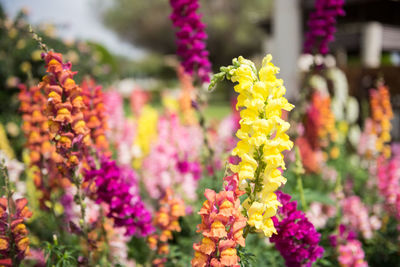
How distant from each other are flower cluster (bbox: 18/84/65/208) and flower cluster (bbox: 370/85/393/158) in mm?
3256

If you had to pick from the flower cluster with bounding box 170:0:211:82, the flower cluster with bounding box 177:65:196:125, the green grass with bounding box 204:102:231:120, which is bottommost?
the flower cluster with bounding box 170:0:211:82

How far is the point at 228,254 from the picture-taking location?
1383mm

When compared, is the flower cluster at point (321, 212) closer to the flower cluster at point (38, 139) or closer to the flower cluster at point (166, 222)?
the flower cluster at point (166, 222)

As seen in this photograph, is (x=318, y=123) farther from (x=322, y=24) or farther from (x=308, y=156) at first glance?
(x=322, y=24)

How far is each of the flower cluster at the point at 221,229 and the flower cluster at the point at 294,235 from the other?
338mm

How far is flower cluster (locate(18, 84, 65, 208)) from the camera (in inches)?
96.0

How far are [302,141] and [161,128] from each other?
166 centimetres

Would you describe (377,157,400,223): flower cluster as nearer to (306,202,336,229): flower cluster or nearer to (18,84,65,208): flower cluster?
(306,202,336,229): flower cluster

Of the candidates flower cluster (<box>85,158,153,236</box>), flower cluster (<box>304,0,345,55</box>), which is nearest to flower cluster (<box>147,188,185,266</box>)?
flower cluster (<box>85,158,153,236</box>)

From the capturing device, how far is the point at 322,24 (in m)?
2.96

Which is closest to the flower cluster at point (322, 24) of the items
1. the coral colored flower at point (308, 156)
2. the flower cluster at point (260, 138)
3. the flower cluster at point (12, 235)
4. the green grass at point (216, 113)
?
the coral colored flower at point (308, 156)

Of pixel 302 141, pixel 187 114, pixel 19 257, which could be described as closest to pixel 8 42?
pixel 187 114

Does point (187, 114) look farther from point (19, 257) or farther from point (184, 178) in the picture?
point (19, 257)

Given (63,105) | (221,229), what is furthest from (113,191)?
(221,229)
